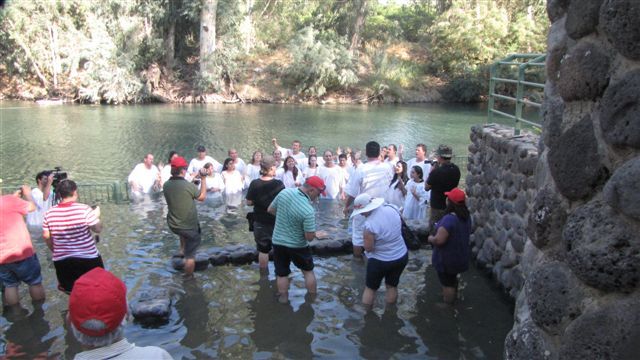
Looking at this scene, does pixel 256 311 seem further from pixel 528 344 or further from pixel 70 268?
pixel 528 344

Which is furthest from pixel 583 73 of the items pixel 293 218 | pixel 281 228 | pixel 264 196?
pixel 264 196

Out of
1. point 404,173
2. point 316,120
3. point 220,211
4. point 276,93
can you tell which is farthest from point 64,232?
point 276,93

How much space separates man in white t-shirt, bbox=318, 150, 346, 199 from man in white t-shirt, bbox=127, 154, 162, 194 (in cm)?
355

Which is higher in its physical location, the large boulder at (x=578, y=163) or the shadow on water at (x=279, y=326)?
the large boulder at (x=578, y=163)

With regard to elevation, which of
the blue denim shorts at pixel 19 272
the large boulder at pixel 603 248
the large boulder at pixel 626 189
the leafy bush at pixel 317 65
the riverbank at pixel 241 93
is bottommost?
the blue denim shorts at pixel 19 272

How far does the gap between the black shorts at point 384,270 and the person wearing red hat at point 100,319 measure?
3637 millimetres

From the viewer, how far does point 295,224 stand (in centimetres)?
598

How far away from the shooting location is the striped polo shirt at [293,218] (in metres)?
5.91

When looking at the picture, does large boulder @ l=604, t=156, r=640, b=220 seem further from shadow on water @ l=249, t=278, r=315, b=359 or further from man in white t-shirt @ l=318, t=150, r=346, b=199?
man in white t-shirt @ l=318, t=150, r=346, b=199

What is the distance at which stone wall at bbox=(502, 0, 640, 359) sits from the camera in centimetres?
176

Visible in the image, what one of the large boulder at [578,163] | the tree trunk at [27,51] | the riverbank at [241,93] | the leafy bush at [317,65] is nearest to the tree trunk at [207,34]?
the riverbank at [241,93]

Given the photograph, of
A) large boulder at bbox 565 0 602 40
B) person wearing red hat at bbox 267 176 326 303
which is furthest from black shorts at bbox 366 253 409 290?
large boulder at bbox 565 0 602 40

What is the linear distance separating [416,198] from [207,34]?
105 feet

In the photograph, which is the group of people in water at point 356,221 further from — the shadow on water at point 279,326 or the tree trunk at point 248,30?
the tree trunk at point 248,30
